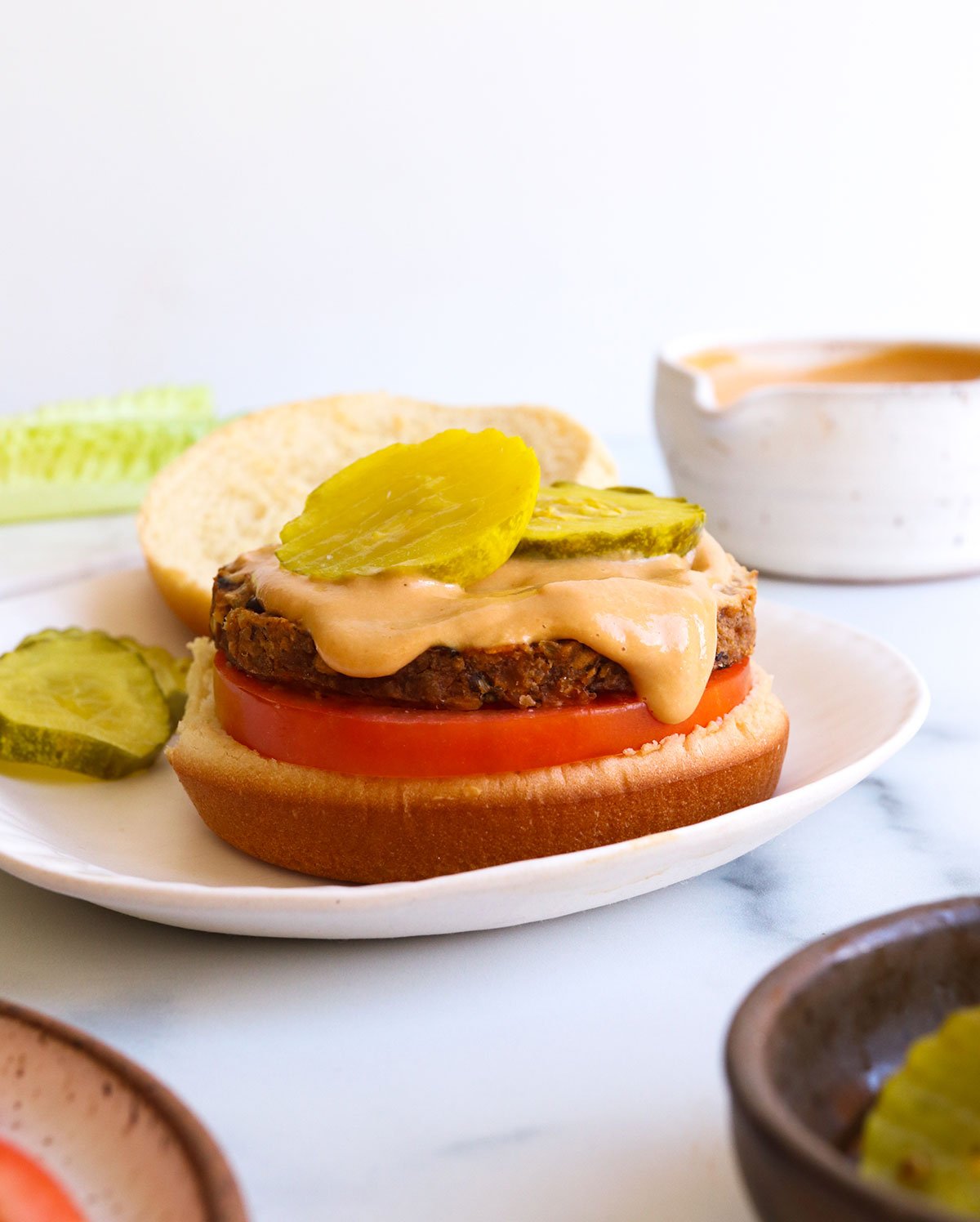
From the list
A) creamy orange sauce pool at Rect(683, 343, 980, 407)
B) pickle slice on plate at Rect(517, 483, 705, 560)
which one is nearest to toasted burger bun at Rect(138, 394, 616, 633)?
creamy orange sauce pool at Rect(683, 343, 980, 407)

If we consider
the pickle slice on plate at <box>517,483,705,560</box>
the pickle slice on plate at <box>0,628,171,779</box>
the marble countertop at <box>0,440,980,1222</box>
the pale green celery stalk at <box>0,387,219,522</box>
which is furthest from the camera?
the pale green celery stalk at <box>0,387,219,522</box>

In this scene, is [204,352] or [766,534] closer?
[766,534]

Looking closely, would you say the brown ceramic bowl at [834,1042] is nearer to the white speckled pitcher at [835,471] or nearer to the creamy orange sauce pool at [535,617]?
the creamy orange sauce pool at [535,617]

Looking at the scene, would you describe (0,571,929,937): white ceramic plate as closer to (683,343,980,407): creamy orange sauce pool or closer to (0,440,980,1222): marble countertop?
(0,440,980,1222): marble countertop

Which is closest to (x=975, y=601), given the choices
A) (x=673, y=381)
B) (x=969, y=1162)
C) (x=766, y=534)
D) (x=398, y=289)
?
(x=766, y=534)

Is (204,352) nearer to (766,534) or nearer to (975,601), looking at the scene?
(766,534)

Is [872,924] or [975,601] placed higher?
[872,924]

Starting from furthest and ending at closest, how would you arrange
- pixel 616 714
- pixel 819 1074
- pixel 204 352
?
1. pixel 204 352
2. pixel 616 714
3. pixel 819 1074

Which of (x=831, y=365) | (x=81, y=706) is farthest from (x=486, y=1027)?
(x=831, y=365)
